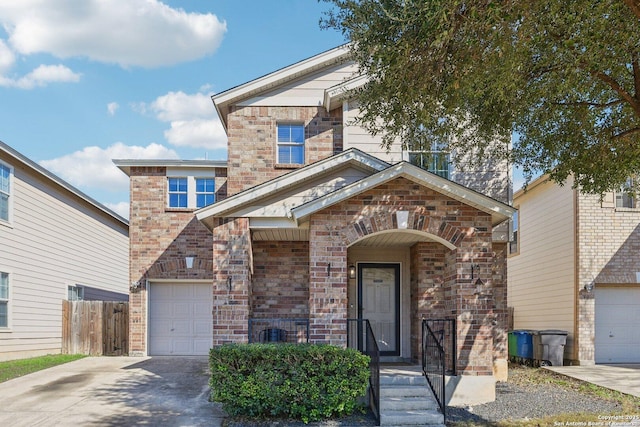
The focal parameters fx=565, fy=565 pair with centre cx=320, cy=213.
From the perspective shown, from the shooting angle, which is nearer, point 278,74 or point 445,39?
point 445,39

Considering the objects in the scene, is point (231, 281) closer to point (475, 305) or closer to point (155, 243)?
point (475, 305)

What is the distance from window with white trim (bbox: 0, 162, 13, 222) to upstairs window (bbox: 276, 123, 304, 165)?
7201 millimetres

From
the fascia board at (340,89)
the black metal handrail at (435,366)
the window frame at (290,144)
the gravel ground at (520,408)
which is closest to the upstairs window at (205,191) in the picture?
the window frame at (290,144)

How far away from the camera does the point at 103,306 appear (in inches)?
659

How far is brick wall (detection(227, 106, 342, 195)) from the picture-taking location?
531 inches

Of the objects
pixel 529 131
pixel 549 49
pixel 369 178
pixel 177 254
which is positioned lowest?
pixel 177 254

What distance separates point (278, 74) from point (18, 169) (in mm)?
7643

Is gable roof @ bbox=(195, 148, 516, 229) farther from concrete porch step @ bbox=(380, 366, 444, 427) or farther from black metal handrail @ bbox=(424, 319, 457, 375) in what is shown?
concrete porch step @ bbox=(380, 366, 444, 427)

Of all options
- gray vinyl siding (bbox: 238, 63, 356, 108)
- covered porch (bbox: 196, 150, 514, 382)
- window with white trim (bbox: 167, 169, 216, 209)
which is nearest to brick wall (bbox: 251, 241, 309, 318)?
covered porch (bbox: 196, 150, 514, 382)

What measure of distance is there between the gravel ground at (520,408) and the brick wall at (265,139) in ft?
20.9

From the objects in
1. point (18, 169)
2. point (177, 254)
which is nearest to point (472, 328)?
point (177, 254)

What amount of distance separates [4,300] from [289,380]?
9570 mm

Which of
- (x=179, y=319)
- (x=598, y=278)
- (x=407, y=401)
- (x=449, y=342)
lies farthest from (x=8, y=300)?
(x=598, y=278)

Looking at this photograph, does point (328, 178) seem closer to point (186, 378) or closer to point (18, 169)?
point (186, 378)
